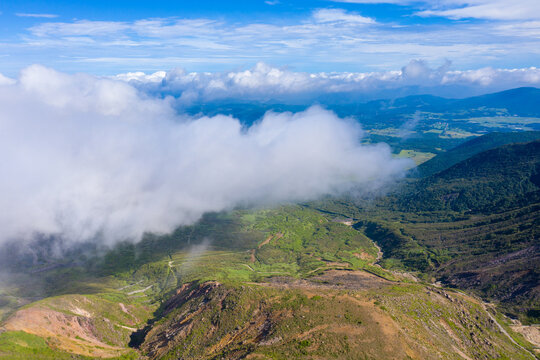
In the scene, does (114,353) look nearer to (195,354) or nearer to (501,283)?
(195,354)

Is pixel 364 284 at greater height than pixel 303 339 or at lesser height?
lesser

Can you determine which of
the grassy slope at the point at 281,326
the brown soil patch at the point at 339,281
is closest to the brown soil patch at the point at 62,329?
the grassy slope at the point at 281,326

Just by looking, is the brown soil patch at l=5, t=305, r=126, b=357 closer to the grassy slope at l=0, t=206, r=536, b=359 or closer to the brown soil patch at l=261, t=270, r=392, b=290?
the grassy slope at l=0, t=206, r=536, b=359

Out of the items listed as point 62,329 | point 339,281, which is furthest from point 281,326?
point 62,329

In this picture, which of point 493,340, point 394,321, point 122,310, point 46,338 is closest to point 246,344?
point 394,321

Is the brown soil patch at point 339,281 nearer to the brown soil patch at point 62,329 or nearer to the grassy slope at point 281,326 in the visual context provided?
the grassy slope at point 281,326

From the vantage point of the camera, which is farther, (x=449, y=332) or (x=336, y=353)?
(x=449, y=332)

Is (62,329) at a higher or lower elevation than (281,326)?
lower

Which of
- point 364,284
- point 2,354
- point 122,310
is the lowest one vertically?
point 122,310

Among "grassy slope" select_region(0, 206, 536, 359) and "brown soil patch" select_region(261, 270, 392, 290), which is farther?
"brown soil patch" select_region(261, 270, 392, 290)

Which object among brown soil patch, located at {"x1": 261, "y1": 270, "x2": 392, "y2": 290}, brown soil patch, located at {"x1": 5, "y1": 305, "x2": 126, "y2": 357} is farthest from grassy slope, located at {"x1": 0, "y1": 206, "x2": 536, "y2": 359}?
brown soil patch, located at {"x1": 261, "y1": 270, "x2": 392, "y2": 290}

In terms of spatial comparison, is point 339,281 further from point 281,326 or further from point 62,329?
point 62,329
